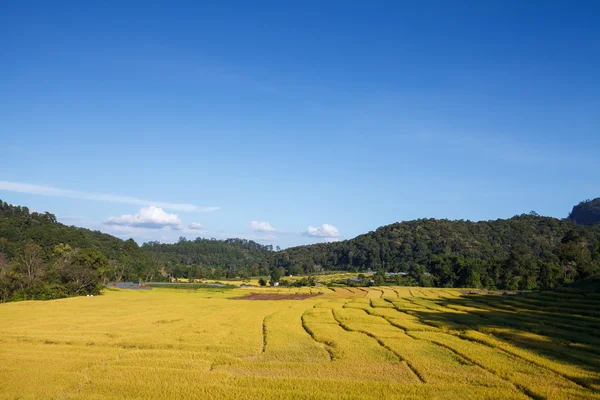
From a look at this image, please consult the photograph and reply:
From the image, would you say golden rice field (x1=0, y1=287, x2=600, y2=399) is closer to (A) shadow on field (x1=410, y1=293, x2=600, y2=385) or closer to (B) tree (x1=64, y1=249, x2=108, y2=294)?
(A) shadow on field (x1=410, y1=293, x2=600, y2=385)

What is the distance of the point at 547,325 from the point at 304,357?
21.9 meters

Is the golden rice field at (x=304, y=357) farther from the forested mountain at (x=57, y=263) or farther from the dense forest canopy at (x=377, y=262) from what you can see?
the dense forest canopy at (x=377, y=262)

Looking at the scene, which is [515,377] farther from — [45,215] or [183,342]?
[45,215]

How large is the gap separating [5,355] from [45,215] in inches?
6805

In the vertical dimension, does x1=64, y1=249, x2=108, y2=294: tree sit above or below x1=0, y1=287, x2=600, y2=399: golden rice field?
above

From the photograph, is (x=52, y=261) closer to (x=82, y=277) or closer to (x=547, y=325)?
(x=82, y=277)

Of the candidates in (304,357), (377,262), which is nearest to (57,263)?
(304,357)

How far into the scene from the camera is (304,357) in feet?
77.2

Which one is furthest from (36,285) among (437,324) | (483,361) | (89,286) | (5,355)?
(483,361)

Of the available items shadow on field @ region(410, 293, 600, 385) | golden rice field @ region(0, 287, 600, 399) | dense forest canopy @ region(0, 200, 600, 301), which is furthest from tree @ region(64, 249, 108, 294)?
shadow on field @ region(410, 293, 600, 385)

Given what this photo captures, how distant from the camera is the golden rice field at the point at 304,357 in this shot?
1766cm

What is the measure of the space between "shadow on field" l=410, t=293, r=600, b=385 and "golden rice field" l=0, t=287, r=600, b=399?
0.12m

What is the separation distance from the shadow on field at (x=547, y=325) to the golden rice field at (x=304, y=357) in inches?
4.7

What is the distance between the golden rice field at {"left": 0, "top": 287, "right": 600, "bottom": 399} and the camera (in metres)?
17.7
